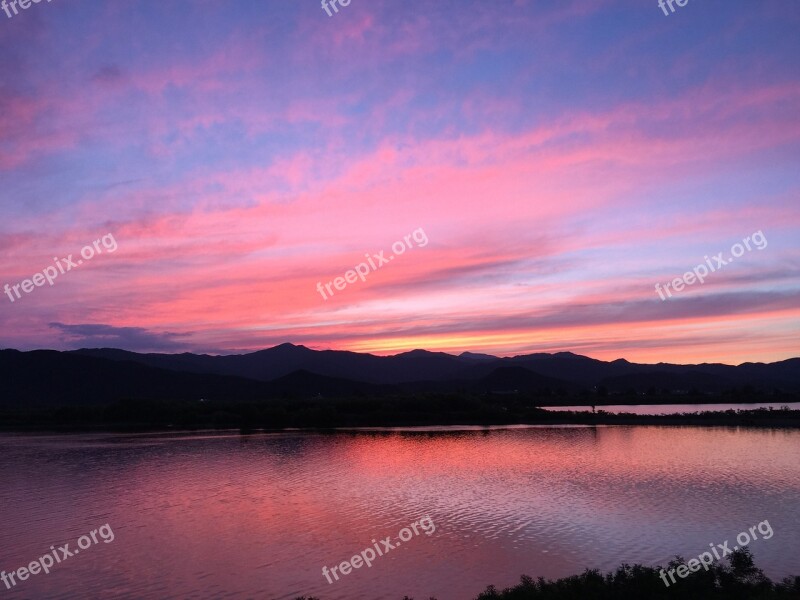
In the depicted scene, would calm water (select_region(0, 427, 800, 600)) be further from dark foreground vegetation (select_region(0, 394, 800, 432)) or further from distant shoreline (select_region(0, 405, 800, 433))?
dark foreground vegetation (select_region(0, 394, 800, 432))

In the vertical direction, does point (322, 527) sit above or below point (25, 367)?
below

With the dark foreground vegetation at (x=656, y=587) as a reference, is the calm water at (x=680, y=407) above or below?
below

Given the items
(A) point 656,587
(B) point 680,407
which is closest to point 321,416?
(B) point 680,407

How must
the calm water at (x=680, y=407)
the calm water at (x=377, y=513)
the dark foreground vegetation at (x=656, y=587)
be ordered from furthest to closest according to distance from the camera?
the calm water at (x=680, y=407) < the calm water at (x=377, y=513) < the dark foreground vegetation at (x=656, y=587)

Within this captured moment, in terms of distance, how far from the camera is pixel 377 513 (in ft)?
79.3

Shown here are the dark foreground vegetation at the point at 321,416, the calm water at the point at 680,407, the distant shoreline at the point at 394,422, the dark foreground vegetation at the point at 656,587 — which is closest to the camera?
the dark foreground vegetation at the point at 656,587

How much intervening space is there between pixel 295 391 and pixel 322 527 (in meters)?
116

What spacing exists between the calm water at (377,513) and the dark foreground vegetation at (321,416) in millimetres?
26611

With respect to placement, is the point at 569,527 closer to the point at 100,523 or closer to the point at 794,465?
the point at 100,523

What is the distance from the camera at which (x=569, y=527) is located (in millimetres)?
20938

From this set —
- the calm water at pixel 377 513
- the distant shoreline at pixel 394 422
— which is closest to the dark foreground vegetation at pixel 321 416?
the distant shoreline at pixel 394 422

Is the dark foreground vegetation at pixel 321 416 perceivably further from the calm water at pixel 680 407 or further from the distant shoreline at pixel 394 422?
the calm water at pixel 680 407

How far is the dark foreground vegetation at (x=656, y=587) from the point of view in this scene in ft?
39.4

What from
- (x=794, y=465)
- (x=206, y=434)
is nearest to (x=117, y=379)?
(x=206, y=434)
